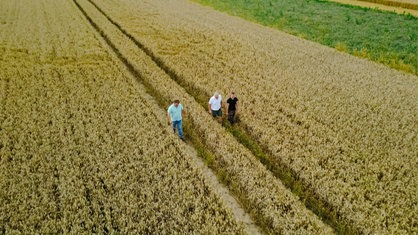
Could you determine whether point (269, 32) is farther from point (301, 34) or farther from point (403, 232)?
point (403, 232)

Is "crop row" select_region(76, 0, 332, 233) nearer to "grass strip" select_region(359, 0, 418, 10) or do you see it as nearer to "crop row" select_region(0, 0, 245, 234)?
"crop row" select_region(0, 0, 245, 234)

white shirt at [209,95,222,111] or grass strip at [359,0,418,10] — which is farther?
grass strip at [359,0,418,10]

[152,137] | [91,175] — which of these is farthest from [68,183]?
[152,137]

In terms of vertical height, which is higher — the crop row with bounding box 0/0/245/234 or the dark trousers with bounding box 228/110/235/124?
the dark trousers with bounding box 228/110/235/124

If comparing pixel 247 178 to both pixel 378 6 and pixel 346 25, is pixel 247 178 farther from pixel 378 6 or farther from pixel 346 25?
pixel 378 6

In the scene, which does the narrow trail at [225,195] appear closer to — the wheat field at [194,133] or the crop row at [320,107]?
the wheat field at [194,133]

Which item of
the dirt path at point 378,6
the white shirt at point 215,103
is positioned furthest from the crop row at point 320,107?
the dirt path at point 378,6

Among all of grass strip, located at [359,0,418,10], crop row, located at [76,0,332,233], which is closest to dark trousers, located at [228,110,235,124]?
crop row, located at [76,0,332,233]
